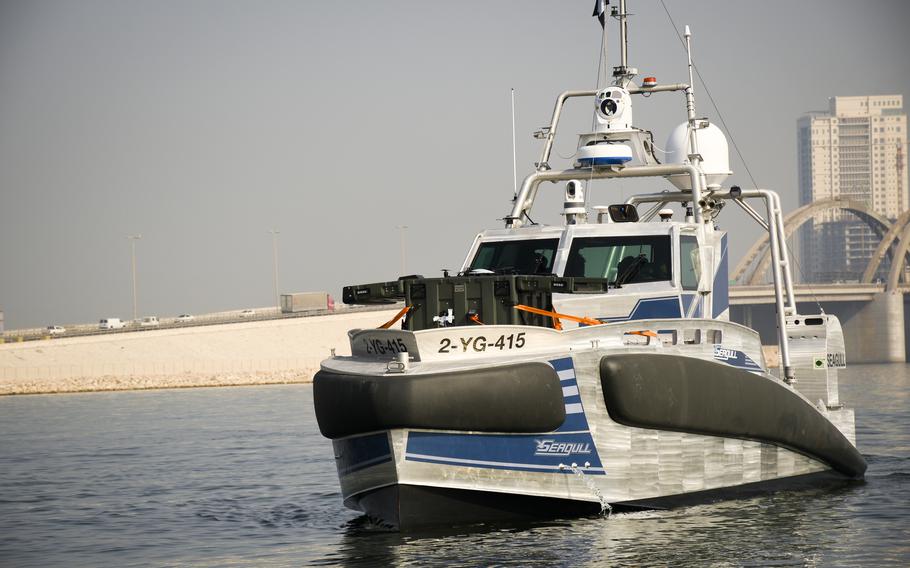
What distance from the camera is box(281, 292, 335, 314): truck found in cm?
10138

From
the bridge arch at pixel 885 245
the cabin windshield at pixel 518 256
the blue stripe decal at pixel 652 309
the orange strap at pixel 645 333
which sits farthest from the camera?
the bridge arch at pixel 885 245

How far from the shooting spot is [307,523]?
14.4m

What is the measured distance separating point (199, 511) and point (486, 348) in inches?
236

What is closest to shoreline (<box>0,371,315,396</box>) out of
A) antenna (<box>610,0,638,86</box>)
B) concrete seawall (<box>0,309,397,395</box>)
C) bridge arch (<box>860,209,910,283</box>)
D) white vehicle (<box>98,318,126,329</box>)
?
concrete seawall (<box>0,309,397,395</box>)

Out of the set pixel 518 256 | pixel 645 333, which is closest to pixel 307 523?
pixel 518 256

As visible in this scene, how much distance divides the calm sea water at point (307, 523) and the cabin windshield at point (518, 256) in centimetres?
345

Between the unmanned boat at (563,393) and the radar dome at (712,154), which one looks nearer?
the unmanned boat at (563,393)

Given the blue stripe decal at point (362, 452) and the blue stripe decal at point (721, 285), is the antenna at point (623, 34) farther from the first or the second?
the blue stripe decal at point (362, 452)

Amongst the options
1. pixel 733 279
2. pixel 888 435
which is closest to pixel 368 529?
pixel 888 435

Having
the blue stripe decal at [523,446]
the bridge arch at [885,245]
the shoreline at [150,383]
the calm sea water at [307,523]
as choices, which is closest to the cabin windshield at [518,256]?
the blue stripe decal at [523,446]

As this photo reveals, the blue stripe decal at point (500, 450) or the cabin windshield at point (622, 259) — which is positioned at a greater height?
the cabin windshield at point (622, 259)

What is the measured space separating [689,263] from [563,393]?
12.1ft

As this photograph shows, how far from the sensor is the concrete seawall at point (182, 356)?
6788 centimetres

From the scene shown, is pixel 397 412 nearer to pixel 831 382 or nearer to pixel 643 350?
pixel 643 350
